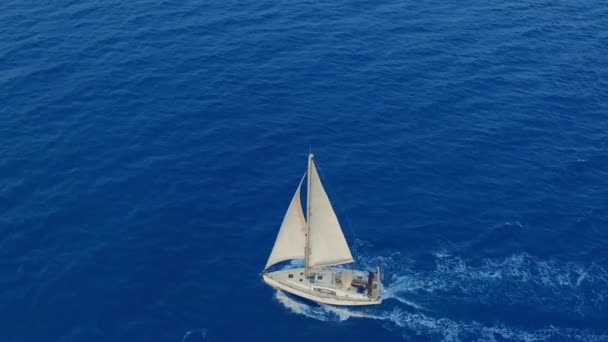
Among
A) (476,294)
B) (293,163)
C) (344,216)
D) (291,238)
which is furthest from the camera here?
(293,163)

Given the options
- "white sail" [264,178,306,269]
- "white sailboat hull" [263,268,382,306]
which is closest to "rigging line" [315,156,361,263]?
"white sailboat hull" [263,268,382,306]

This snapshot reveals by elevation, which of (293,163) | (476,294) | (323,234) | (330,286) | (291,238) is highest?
(293,163)

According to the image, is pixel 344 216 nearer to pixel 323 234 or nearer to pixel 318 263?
pixel 318 263

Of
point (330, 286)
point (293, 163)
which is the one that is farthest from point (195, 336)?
point (293, 163)

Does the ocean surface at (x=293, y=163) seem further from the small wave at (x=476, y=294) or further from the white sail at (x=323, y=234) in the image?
the white sail at (x=323, y=234)

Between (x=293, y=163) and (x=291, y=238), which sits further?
(x=293, y=163)

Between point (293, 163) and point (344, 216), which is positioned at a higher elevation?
point (293, 163)

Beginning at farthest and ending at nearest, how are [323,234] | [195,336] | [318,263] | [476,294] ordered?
[318,263] < [476,294] < [323,234] < [195,336]

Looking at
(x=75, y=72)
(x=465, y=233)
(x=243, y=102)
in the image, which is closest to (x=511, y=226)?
(x=465, y=233)
